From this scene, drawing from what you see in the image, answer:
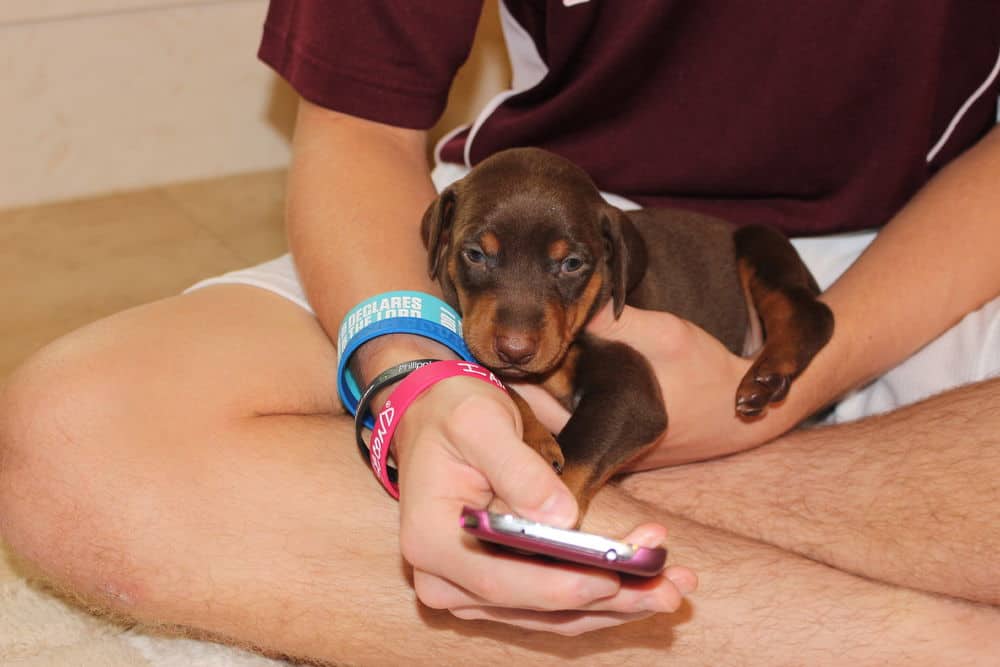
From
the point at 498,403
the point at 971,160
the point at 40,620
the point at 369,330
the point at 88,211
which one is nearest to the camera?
the point at 498,403

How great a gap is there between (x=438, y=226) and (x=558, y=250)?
11.4 inches

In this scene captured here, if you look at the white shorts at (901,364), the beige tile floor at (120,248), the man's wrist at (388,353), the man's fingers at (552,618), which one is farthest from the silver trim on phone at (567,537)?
the beige tile floor at (120,248)

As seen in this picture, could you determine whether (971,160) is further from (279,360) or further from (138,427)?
(138,427)

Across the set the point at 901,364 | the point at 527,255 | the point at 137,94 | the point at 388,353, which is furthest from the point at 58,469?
the point at 137,94

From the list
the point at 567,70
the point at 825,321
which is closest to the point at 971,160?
the point at 825,321

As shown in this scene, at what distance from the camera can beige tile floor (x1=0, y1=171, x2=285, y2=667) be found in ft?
13.5

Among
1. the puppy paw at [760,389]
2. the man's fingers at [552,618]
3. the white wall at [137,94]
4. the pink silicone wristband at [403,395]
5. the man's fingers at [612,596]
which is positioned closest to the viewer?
the man's fingers at [612,596]

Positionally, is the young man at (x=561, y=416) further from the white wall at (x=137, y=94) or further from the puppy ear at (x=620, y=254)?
the white wall at (x=137, y=94)

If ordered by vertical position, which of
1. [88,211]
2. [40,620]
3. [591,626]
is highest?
[591,626]

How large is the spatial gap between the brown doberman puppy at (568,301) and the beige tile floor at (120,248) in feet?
6.06

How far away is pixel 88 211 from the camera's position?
16.2ft

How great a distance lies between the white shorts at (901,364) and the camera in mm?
2799

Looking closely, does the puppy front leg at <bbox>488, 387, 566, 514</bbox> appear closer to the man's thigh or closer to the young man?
the young man

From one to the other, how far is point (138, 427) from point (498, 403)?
83 centimetres
